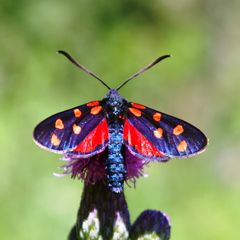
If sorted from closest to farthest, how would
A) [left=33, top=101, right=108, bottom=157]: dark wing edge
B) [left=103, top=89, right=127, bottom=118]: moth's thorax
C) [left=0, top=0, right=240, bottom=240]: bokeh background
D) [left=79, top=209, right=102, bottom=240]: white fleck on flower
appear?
[left=33, top=101, right=108, bottom=157]: dark wing edge < [left=103, top=89, right=127, bottom=118]: moth's thorax < [left=79, top=209, right=102, bottom=240]: white fleck on flower < [left=0, top=0, right=240, bottom=240]: bokeh background

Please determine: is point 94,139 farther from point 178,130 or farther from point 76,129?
point 178,130

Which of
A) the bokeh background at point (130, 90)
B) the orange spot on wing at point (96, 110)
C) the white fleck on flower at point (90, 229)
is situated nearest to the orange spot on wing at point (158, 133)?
the orange spot on wing at point (96, 110)

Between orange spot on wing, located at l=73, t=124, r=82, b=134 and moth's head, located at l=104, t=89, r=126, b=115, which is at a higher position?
moth's head, located at l=104, t=89, r=126, b=115

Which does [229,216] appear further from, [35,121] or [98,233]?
[98,233]

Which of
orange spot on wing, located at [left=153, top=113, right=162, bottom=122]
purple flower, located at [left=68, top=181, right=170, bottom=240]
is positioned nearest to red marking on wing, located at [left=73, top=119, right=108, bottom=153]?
orange spot on wing, located at [left=153, top=113, right=162, bottom=122]

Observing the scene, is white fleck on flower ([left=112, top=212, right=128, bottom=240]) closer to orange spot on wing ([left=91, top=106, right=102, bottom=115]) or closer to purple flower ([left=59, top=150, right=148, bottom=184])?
purple flower ([left=59, top=150, right=148, bottom=184])

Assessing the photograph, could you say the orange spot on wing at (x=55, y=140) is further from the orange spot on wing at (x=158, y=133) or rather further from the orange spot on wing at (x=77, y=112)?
the orange spot on wing at (x=158, y=133)

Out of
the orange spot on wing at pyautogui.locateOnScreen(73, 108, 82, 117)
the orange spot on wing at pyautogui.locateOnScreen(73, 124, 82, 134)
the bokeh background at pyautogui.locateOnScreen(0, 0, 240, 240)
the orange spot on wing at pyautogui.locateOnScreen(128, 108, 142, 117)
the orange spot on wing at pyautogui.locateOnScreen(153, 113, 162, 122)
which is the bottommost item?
the orange spot on wing at pyautogui.locateOnScreen(73, 124, 82, 134)

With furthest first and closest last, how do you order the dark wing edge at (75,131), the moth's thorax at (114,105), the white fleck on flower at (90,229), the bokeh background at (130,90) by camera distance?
the bokeh background at (130,90), the white fleck on flower at (90,229), the moth's thorax at (114,105), the dark wing edge at (75,131)
